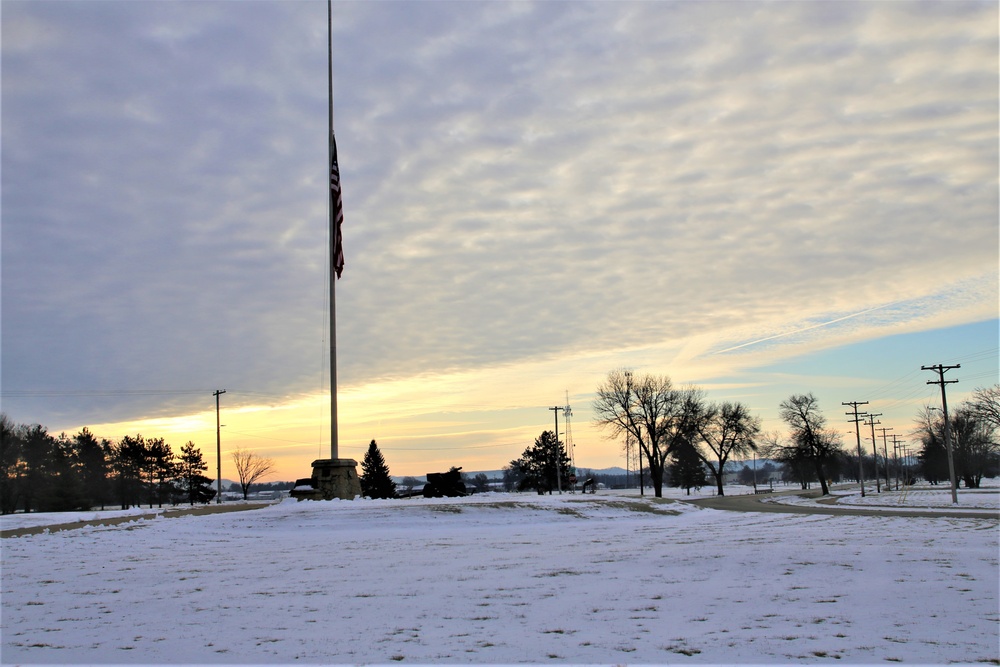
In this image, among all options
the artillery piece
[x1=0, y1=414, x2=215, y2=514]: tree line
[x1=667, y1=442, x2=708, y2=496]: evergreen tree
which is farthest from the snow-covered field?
[x1=667, y1=442, x2=708, y2=496]: evergreen tree

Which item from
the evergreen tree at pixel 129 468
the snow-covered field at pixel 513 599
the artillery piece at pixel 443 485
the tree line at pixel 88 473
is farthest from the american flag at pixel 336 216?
the evergreen tree at pixel 129 468

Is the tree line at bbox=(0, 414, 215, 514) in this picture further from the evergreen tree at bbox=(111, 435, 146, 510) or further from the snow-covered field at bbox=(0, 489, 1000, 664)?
the snow-covered field at bbox=(0, 489, 1000, 664)

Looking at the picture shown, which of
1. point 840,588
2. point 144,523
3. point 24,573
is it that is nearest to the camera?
point 840,588

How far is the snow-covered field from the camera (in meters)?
7.59

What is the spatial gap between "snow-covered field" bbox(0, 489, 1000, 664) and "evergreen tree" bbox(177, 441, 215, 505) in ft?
240

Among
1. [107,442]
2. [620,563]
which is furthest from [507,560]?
[107,442]

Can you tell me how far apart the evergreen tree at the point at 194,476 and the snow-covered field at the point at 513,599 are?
7312 cm

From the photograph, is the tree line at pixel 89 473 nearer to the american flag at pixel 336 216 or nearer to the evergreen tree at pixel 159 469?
the evergreen tree at pixel 159 469

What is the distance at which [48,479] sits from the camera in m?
68.2

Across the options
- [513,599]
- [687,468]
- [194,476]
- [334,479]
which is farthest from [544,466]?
[513,599]

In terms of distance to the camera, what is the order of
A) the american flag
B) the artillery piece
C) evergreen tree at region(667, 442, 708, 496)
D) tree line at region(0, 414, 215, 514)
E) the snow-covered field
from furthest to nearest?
1. evergreen tree at region(667, 442, 708, 496)
2. tree line at region(0, 414, 215, 514)
3. the artillery piece
4. the american flag
5. the snow-covered field

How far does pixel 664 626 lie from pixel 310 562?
332 inches

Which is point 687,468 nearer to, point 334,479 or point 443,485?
point 443,485

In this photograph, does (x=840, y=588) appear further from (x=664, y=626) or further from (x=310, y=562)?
(x=310, y=562)
